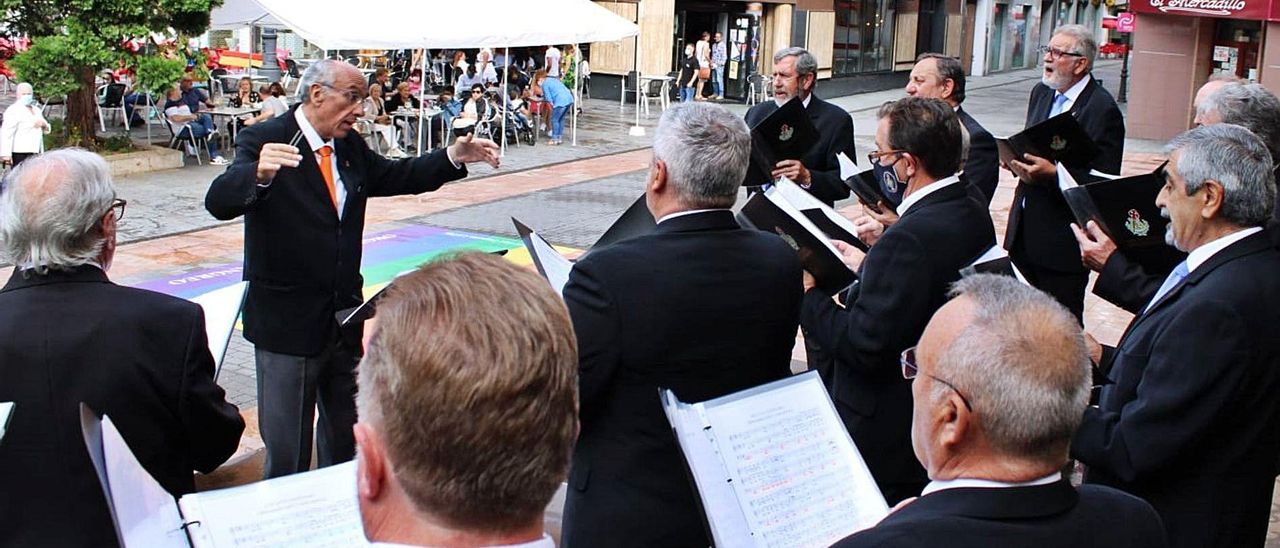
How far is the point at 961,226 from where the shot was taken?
366 cm

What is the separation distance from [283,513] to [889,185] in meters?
2.95

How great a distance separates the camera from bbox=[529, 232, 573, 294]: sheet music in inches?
132

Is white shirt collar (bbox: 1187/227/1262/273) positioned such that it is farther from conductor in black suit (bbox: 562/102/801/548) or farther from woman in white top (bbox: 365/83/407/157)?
woman in white top (bbox: 365/83/407/157)

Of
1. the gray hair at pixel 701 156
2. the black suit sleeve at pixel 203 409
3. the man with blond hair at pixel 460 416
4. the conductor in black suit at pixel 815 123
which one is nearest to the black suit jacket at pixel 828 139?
the conductor in black suit at pixel 815 123

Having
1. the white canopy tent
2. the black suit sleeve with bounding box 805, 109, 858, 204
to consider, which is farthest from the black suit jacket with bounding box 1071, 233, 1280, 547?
the white canopy tent

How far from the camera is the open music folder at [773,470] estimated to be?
2533 mm

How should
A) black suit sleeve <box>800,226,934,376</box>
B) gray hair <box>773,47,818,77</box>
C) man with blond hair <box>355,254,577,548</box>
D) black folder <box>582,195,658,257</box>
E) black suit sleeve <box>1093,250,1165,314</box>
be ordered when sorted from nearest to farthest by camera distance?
1. man with blond hair <box>355,254,577,548</box>
2. black suit sleeve <box>800,226,934,376</box>
3. black folder <box>582,195,658,257</box>
4. black suit sleeve <box>1093,250,1165,314</box>
5. gray hair <box>773,47,818,77</box>

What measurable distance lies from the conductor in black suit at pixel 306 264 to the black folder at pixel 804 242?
1550 millimetres

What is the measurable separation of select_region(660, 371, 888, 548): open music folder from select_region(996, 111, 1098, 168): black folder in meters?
3.19

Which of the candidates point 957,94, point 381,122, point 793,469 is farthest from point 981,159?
point 381,122

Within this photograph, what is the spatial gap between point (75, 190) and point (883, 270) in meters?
2.15

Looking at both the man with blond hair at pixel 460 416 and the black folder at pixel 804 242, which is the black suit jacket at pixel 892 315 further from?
the man with blond hair at pixel 460 416

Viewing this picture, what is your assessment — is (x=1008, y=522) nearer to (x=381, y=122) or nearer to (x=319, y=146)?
(x=319, y=146)

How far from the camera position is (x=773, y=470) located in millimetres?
2607
